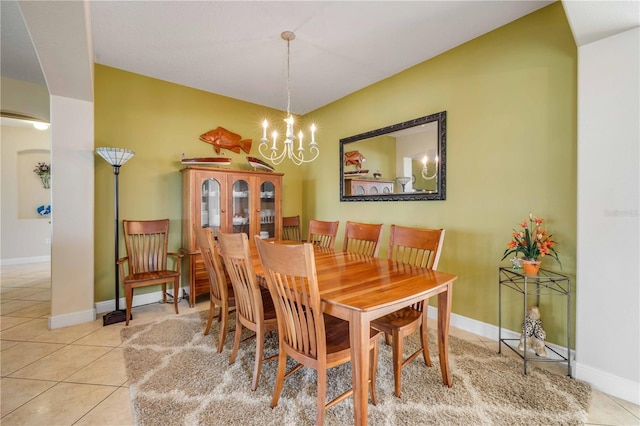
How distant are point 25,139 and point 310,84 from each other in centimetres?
588

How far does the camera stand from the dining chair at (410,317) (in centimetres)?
160

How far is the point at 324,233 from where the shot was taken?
9.65ft

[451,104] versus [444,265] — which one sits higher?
[451,104]

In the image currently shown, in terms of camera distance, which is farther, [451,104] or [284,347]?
[451,104]

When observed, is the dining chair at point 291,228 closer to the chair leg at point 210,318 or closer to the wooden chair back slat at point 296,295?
the chair leg at point 210,318

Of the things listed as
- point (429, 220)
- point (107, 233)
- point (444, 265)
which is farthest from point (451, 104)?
point (107, 233)

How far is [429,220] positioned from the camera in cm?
282

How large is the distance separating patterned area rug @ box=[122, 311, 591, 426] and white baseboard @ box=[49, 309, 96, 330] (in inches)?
37.3

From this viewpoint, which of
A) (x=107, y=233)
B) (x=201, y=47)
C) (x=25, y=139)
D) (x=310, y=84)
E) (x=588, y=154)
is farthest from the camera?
(x=25, y=139)

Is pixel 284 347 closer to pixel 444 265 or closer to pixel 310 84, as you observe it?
pixel 444 265

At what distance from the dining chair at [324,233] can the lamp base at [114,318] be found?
2.01 meters

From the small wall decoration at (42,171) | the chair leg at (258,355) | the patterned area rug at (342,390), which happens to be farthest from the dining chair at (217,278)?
the small wall decoration at (42,171)

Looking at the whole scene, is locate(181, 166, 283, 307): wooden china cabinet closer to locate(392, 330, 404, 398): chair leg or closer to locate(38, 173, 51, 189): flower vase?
locate(392, 330, 404, 398): chair leg

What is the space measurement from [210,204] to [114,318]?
58.1 inches
